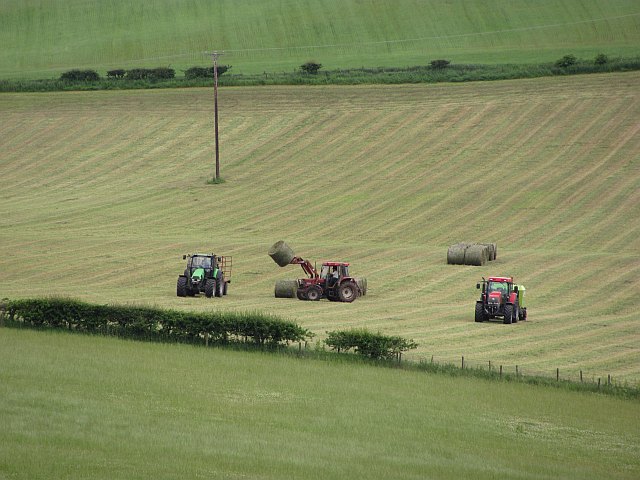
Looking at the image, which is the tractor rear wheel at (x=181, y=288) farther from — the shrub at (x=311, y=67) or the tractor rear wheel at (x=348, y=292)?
the shrub at (x=311, y=67)

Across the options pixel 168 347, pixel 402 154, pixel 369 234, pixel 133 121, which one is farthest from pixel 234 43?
pixel 168 347

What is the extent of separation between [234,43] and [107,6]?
1645 cm

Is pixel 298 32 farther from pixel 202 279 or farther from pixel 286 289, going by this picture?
pixel 202 279

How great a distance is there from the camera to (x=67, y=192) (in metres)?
66.8

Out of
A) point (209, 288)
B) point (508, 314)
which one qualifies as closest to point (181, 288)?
point (209, 288)

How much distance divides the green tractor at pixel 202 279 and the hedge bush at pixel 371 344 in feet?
38.9

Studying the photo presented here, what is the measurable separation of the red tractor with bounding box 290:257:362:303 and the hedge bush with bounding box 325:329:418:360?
36.1 ft

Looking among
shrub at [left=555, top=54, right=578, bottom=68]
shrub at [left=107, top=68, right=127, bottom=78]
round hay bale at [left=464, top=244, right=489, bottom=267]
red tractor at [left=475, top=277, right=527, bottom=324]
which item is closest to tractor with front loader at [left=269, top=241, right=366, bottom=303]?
red tractor at [left=475, top=277, right=527, bottom=324]

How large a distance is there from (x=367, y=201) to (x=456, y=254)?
47.2 feet

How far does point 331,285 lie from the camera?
42.3 meters

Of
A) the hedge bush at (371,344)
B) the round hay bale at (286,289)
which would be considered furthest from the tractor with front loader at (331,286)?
the hedge bush at (371,344)

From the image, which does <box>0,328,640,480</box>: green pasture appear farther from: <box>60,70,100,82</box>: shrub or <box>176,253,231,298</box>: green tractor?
<box>60,70,100,82</box>: shrub

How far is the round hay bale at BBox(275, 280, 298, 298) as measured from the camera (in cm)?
4253

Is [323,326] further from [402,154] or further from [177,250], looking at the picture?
[402,154]
